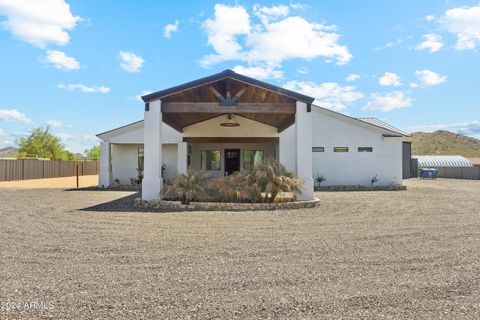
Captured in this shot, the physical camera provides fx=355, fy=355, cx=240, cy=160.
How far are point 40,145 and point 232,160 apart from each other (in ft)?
109

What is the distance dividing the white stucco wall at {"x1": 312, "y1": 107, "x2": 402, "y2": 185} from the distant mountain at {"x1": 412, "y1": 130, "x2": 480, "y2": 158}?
185ft

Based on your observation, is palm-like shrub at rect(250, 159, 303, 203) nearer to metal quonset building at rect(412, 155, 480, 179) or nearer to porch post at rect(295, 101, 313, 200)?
porch post at rect(295, 101, 313, 200)

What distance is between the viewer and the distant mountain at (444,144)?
69.6 m

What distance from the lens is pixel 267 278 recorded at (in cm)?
432

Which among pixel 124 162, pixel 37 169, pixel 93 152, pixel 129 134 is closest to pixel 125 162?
pixel 124 162

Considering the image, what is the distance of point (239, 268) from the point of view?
4727mm

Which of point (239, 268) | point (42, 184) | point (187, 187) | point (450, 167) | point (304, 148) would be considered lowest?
point (239, 268)

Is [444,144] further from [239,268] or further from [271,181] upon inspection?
[239,268]

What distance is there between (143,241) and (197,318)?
11.0ft

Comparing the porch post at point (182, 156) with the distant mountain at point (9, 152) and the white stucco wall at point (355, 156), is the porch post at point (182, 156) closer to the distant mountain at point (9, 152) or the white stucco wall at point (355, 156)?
the white stucco wall at point (355, 156)

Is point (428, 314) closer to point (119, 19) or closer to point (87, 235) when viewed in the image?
point (87, 235)

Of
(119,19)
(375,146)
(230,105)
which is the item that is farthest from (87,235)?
(375,146)

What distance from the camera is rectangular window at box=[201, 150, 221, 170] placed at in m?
20.9

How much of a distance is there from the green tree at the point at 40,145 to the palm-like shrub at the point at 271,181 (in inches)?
1585
